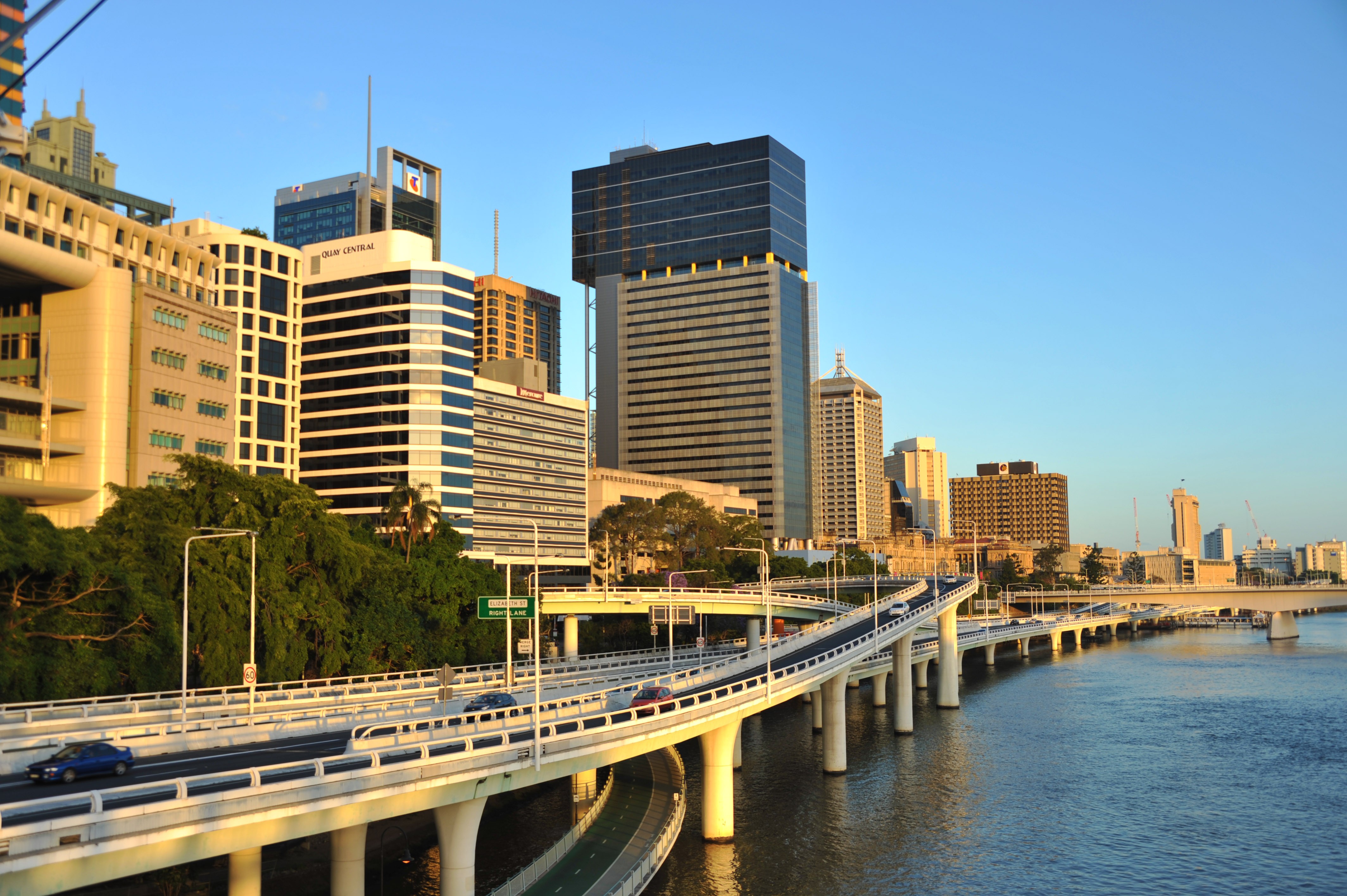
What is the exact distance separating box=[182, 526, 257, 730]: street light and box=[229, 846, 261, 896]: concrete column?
38.5ft

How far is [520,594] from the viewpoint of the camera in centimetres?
12481

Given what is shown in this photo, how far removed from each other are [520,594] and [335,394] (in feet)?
216

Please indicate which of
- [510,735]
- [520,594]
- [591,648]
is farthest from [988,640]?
[510,735]

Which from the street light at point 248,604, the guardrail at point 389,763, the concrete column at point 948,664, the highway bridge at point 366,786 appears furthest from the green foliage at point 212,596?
the concrete column at point 948,664

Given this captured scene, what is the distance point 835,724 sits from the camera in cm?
8275

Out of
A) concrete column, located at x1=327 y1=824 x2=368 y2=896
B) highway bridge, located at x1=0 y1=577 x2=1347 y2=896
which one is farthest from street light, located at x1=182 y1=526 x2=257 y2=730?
concrete column, located at x1=327 y1=824 x2=368 y2=896

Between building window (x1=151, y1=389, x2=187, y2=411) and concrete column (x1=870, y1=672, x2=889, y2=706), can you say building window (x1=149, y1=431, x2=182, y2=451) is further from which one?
concrete column (x1=870, y1=672, x2=889, y2=706)

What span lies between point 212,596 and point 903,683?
64.2 meters

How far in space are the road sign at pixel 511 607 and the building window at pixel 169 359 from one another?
70603 millimetres

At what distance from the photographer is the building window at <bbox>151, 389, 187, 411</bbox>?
358 feet

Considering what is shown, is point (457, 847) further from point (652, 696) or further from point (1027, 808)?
point (1027, 808)

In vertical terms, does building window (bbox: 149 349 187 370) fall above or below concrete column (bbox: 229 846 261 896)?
above

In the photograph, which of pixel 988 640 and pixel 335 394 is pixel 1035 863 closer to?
pixel 988 640

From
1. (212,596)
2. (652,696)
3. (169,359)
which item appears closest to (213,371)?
(169,359)
